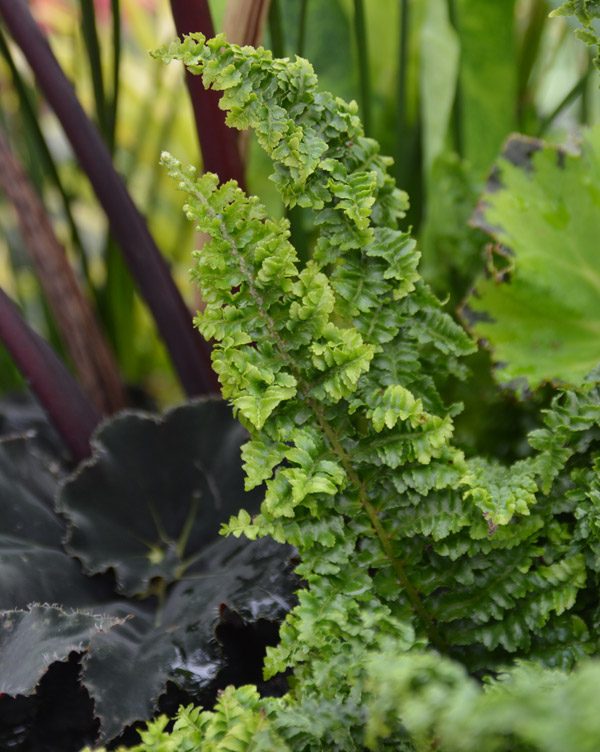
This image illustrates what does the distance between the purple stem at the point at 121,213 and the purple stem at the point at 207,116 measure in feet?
0.27

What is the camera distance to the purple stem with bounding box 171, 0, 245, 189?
2.06 feet

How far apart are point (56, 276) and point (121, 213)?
0.19 metres

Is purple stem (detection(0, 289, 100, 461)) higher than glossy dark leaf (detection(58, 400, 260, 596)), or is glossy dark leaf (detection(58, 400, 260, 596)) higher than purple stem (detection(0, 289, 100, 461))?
purple stem (detection(0, 289, 100, 461))

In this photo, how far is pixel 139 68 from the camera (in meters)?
1.37

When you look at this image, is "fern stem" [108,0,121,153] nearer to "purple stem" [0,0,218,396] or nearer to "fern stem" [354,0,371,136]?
"purple stem" [0,0,218,396]

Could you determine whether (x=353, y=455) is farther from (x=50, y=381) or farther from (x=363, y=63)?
(x=363, y=63)

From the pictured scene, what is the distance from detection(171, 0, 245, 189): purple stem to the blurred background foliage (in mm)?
49

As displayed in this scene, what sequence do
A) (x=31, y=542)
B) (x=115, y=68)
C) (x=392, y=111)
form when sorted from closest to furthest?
(x=31, y=542)
(x=115, y=68)
(x=392, y=111)

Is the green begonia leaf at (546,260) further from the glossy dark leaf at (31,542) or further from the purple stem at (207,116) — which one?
the glossy dark leaf at (31,542)

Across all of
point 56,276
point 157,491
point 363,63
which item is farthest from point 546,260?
point 56,276

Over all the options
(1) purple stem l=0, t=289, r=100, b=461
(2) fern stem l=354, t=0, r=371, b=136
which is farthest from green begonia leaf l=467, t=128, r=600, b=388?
(1) purple stem l=0, t=289, r=100, b=461

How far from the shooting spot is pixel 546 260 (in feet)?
2.25

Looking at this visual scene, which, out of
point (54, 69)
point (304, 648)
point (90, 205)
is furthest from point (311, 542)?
point (90, 205)

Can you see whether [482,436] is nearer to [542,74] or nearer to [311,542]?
[311,542]
